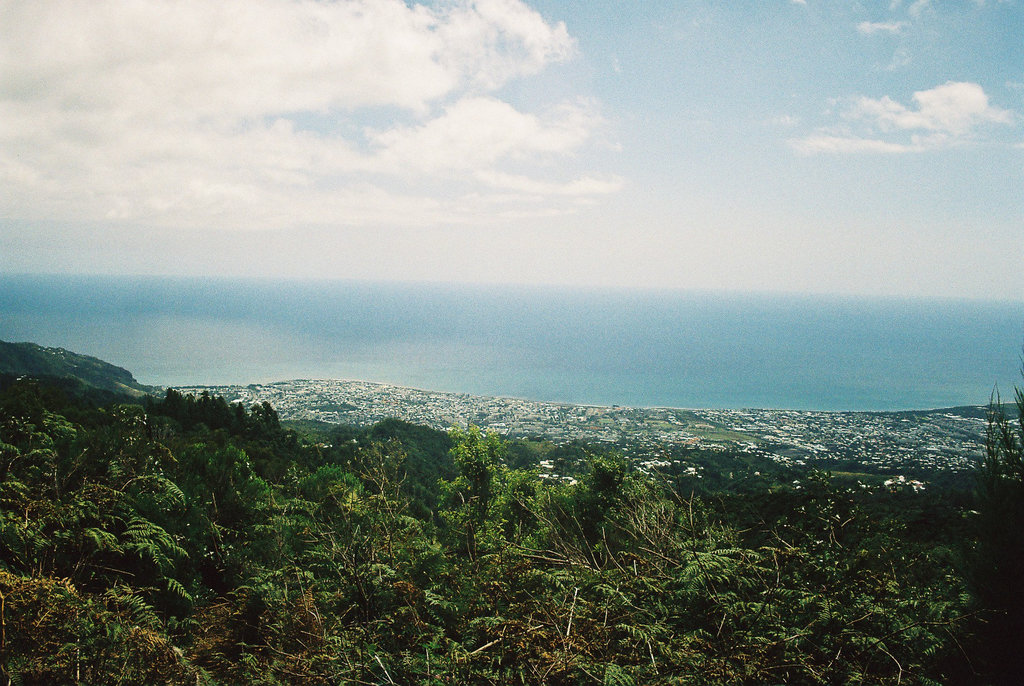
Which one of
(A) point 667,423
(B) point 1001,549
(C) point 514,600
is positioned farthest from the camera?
(A) point 667,423

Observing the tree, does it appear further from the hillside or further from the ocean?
the hillside

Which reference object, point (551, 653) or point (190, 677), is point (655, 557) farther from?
point (190, 677)

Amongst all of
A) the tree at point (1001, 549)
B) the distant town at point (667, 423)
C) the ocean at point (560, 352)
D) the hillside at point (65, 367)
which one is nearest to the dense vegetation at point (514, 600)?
the tree at point (1001, 549)

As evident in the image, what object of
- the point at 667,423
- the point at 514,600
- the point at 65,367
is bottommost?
the point at 667,423

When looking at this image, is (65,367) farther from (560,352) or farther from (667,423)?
(560,352)

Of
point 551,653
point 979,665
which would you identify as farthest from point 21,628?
point 979,665

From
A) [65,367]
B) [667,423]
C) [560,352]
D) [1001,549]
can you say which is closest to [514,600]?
[1001,549]

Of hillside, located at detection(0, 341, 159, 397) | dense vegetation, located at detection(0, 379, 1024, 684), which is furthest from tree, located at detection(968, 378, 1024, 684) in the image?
hillside, located at detection(0, 341, 159, 397)

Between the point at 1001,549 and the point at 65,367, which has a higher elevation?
the point at 1001,549

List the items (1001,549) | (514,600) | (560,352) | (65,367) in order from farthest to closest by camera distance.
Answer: (560,352) → (65,367) → (1001,549) → (514,600)
